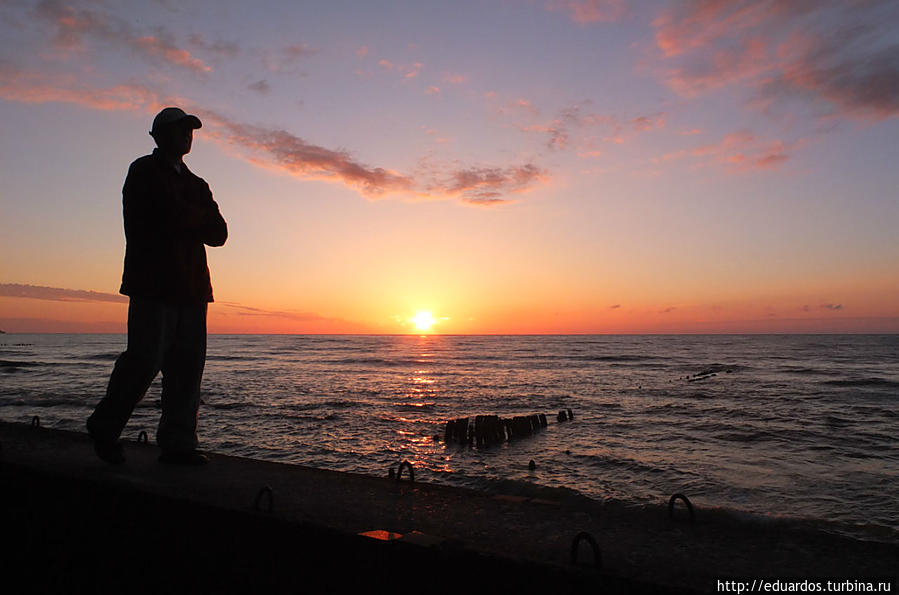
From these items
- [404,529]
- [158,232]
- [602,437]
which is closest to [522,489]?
[602,437]

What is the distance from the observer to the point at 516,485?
1028 cm

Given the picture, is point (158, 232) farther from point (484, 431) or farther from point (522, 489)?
point (484, 431)

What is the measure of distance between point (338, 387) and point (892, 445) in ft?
84.5

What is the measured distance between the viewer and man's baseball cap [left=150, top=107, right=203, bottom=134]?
171 inches

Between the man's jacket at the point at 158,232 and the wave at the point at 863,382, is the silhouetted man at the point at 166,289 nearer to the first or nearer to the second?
the man's jacket at the point at 158,232

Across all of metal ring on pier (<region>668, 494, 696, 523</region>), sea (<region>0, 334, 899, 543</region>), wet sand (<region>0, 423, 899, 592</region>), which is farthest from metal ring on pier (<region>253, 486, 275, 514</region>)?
sea (<region>0, 334, 899, 543</region>)

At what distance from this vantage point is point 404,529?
121 inches

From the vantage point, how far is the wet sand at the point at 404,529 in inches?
99.9

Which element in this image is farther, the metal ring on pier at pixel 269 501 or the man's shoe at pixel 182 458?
the man's shoe at pixel 182 458

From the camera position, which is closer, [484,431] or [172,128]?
[172,128]

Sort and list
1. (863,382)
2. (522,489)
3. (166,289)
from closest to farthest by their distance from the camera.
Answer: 1. (166,289)
2. (522,489)
3. (863,382)

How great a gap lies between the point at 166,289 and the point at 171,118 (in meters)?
1.51

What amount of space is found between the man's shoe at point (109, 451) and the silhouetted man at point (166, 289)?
1 centimetres

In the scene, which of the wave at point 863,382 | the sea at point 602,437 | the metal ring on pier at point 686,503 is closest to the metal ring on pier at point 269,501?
the metal ring on pier at point 686,503
